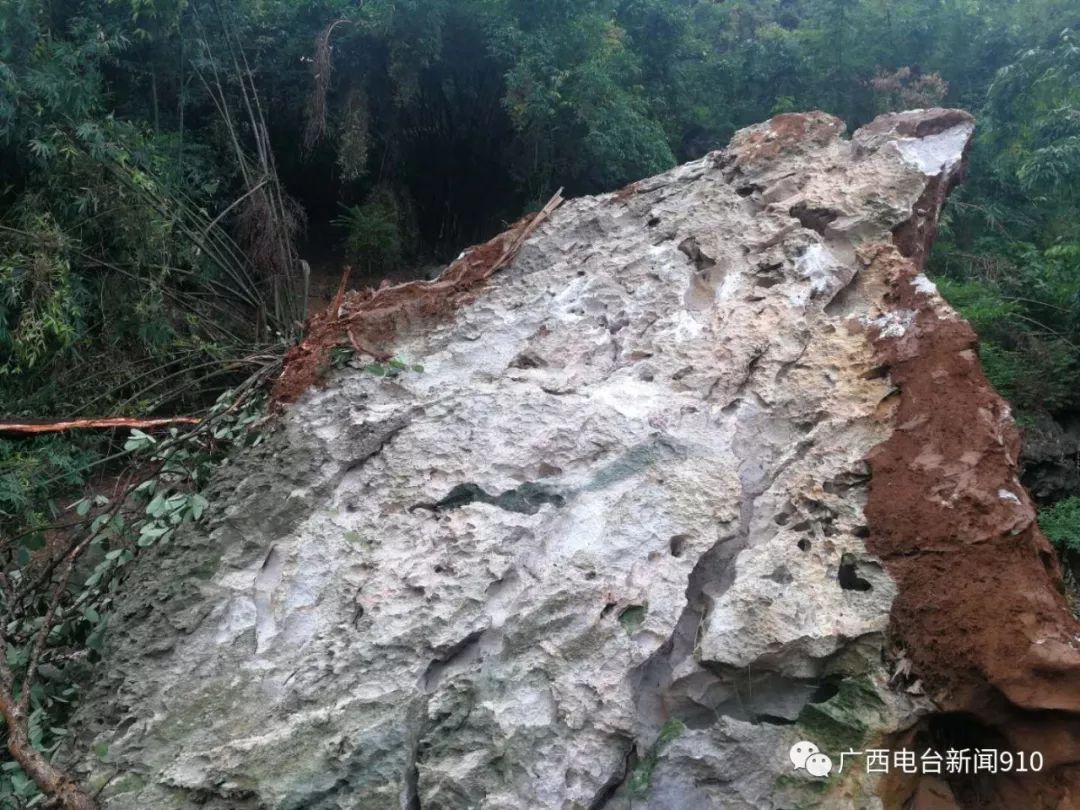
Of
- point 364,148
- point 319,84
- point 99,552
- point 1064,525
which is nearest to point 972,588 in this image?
point 99,552

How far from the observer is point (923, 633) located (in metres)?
2.05

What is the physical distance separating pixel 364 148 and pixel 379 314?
16.1ft

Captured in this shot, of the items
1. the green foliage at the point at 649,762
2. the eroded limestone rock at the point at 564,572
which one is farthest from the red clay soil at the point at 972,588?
the green foliage at the point at 649,762

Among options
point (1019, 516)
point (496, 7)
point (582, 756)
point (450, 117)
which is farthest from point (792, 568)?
point (450, 117)

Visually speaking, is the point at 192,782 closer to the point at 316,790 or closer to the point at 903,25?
the point at 316,790

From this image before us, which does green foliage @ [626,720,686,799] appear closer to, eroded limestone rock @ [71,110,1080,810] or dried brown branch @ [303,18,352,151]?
eroded limestone rock @ [71,110,1080,810]

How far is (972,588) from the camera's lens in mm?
2051

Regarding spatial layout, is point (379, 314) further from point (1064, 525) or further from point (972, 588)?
point (1064, 525)

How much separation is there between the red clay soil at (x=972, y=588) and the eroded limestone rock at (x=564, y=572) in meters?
0.08

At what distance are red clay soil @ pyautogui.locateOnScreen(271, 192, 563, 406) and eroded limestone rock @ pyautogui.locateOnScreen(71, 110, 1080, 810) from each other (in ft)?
0.28

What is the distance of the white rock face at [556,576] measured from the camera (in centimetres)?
199

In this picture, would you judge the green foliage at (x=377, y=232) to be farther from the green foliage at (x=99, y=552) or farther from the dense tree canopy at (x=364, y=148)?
the green foliage at (x=99, y=552)

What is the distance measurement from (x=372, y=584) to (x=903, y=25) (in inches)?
367

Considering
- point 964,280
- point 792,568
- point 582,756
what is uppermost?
point 792,568
